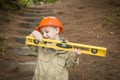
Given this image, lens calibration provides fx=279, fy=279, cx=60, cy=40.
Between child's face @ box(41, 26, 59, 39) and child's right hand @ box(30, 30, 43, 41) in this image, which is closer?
child's right hand @ box(30, 30, 43, 41)

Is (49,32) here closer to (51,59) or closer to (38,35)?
(38,35)

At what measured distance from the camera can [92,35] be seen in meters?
9.34

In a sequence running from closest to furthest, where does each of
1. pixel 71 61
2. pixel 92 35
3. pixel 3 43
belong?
1. pixel 71 61
2. pixel 3 43
3. pixel 92 35

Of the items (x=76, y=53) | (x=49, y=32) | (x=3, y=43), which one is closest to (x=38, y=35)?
(x=49, y=32)

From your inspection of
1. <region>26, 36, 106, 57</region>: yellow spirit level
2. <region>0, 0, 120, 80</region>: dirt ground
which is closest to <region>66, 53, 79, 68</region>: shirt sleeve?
<region>26, 36, 106, 57</region>: yellow spirit level

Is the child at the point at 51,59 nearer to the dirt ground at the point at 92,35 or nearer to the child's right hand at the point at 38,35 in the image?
the child's right hand at the point at 38,35

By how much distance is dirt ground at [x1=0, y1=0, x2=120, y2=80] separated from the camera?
6.18 meters

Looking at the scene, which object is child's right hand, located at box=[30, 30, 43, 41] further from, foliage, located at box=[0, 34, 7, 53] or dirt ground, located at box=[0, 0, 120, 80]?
foliage, located at box=[0, 34, 7, 53]

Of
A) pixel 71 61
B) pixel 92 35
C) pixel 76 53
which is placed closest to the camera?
pixel 76 53

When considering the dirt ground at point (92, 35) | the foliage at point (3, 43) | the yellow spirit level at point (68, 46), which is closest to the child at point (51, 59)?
the yellow spirit level at point (68, 46)

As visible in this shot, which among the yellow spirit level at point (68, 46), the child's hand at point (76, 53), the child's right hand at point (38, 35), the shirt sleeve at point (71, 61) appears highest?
the child's right hand at point (38, 35)

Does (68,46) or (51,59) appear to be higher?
(68,46)

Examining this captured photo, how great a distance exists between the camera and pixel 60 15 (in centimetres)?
1352

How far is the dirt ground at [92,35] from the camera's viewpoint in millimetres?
6176
